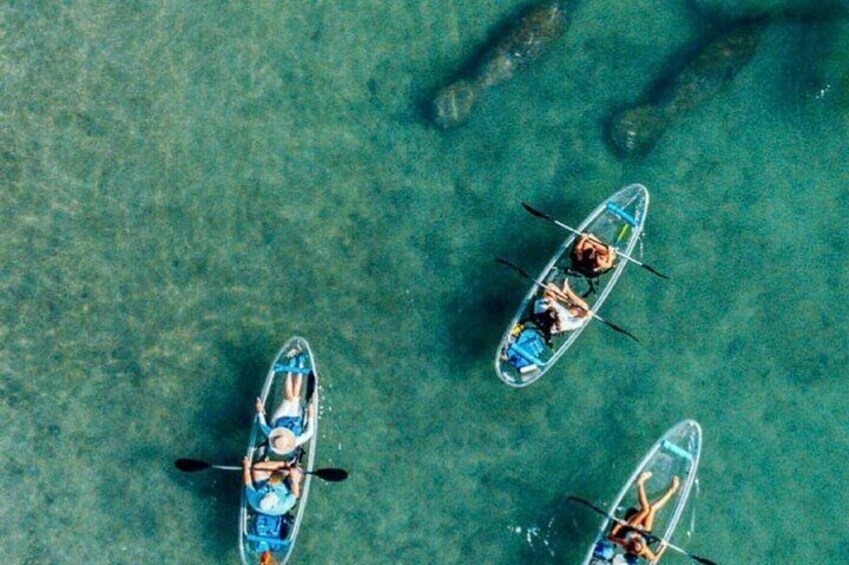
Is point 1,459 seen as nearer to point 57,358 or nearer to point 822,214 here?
point 57,358

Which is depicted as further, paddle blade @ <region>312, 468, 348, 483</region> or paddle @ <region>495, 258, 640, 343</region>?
paddle @ <region>495, 258, 640, 343</region>

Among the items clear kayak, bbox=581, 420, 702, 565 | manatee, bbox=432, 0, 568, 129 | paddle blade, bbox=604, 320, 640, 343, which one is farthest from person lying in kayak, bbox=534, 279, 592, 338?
manatee, bbox=432, 0, 568, 129

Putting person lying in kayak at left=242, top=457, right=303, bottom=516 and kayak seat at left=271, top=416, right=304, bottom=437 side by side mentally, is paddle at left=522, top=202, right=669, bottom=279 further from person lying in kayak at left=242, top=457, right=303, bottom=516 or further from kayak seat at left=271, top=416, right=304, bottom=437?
person lying in kayak at left=242, top=457, right=303, bottom=516

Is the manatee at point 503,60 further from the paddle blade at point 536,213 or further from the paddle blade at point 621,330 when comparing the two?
the paddle blade at point 621,330

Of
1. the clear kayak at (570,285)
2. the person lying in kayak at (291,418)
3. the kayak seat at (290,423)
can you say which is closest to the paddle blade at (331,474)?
the person lying in kayak at (291,418)

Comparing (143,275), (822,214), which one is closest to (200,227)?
(143,275)
